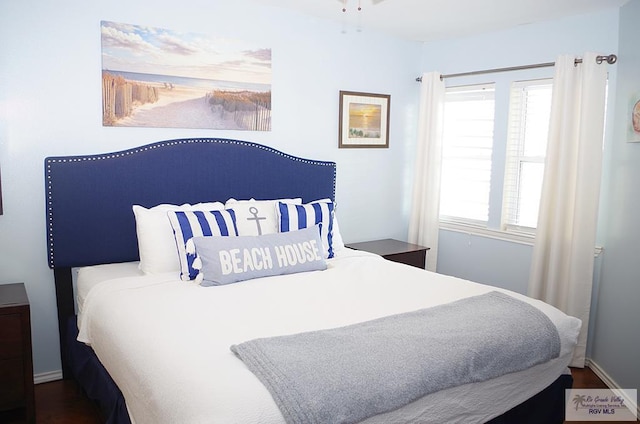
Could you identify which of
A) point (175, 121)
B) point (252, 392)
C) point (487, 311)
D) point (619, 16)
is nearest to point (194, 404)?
point (252, 392)

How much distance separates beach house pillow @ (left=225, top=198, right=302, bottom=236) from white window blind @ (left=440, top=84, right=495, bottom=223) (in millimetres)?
1795

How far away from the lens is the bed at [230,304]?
5.47ft

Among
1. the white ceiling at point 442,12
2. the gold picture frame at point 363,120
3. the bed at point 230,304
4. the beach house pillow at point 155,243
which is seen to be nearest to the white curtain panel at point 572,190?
the white ceiling at point 442,12

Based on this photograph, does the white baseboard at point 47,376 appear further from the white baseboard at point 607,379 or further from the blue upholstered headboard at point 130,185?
the white baseboard at point 607,379

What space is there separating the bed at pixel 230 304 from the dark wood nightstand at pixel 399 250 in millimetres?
509

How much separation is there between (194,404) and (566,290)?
280 cm

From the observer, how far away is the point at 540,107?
3.79 m

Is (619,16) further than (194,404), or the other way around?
(619,16)

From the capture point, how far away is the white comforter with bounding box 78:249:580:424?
159 centimetres

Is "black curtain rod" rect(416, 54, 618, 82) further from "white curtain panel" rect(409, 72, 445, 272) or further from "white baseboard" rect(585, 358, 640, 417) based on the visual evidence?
"white baseboard" rect(585, 358, 640, 417)

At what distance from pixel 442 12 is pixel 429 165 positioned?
1.25m

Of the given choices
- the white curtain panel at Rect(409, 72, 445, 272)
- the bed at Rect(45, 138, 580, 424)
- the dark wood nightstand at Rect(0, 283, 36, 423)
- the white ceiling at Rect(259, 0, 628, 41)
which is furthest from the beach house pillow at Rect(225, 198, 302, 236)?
the white curtain panel at Rect(409, 72, 445, 272)

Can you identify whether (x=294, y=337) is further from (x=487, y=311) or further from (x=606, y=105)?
(x=606, y=105)

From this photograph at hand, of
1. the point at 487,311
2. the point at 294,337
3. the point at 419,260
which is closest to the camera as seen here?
the point at 294,337
